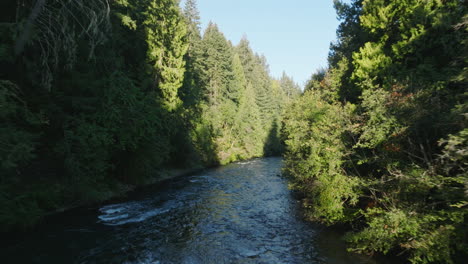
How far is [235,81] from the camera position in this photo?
52.3 m

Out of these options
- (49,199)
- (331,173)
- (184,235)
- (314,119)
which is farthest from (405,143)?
(49,199)

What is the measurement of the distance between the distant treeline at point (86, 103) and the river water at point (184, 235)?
1.53 m

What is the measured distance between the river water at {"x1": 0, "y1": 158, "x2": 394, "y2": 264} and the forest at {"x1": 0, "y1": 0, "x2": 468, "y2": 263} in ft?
3.44

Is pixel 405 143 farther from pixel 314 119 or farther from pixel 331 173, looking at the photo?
pixel 314 119

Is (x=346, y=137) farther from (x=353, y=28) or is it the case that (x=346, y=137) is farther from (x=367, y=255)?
(x=353, y=28)

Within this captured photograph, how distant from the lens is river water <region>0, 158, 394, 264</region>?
28.9ft

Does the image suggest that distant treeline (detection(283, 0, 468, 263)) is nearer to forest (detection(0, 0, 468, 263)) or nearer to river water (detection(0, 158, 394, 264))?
forest (detection(0, 0, 468, 263))

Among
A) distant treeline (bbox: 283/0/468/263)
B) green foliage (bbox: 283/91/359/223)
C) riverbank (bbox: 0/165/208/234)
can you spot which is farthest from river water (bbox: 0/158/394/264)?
distant treeline (bbox: 283/0/468/263)

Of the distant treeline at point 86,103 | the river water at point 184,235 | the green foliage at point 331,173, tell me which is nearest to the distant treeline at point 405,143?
the green foliage at point 331,173

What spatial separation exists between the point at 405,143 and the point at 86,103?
1490 cm

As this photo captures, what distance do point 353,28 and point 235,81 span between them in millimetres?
35747

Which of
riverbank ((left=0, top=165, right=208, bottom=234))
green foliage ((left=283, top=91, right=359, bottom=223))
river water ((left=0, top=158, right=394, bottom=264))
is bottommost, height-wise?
river water ((left=0, top=158, right=394, bottom=264))

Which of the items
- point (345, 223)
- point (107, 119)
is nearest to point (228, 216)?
point (345, 223)

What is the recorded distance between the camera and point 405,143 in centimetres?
886
